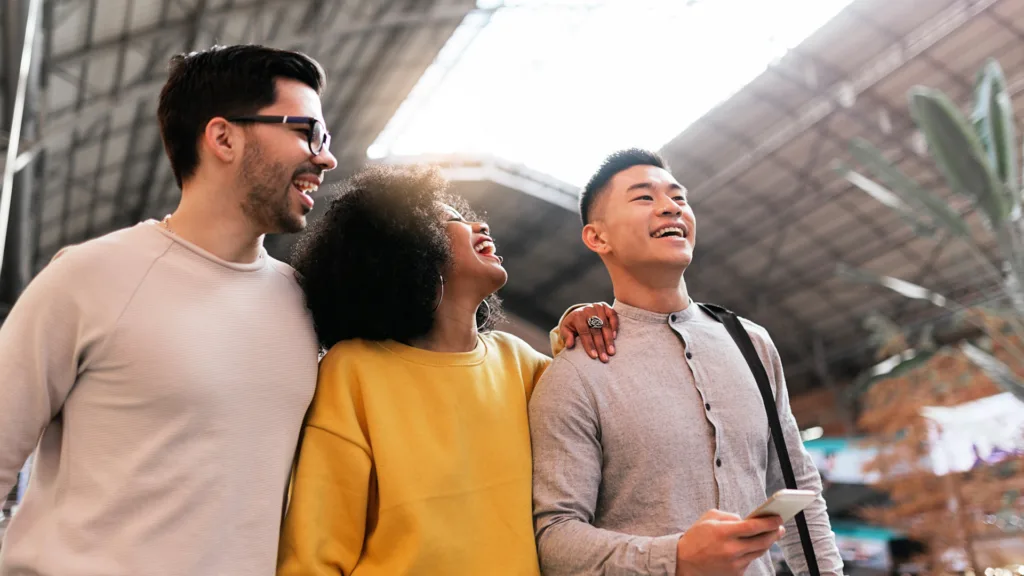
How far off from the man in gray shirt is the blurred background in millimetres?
2766

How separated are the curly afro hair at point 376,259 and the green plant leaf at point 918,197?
2699 mm

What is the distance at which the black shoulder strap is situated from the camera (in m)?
1.89

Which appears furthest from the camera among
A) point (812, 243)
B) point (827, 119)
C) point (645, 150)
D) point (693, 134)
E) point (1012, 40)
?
point (812, 243)

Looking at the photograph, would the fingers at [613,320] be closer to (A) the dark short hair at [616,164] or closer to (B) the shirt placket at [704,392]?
(B) the shirt placket at [704,392]

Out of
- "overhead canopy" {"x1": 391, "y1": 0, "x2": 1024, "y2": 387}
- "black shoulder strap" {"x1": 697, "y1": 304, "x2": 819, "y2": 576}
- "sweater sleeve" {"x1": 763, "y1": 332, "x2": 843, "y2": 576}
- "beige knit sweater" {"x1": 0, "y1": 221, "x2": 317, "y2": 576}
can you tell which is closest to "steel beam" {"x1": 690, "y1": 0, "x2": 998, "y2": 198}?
"overhead canopy" {"x1": 391, "y1": 0, "x2": 1024, "y2": 387}

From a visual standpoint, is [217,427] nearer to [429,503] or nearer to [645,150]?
[429,503]

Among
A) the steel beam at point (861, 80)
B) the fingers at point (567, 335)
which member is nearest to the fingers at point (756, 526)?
the fingers at point (567, 335)

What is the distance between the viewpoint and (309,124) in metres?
1.84

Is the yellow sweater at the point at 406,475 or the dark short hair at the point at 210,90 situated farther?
the dark short hair at the point at 210,90

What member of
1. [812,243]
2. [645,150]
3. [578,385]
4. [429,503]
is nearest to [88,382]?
[429,503]

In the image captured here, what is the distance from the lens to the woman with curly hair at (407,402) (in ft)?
5.43

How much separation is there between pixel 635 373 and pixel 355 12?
10.5 metres

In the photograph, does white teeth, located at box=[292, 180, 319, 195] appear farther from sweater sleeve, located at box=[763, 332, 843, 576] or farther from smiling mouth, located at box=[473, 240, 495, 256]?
sweater sleeve, located at box=[763, 332, 843, 576]

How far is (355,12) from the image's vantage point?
11297mm
